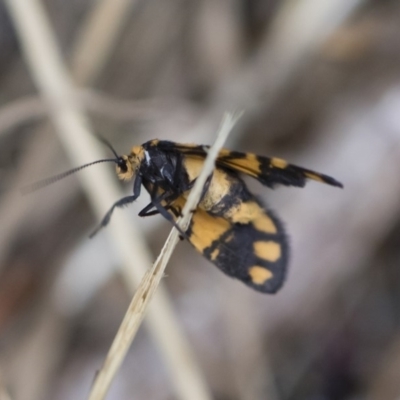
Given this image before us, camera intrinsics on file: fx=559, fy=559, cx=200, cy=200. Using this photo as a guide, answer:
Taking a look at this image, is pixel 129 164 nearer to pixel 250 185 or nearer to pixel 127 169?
pixel 127 169

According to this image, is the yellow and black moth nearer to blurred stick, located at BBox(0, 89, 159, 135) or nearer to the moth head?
the moth head

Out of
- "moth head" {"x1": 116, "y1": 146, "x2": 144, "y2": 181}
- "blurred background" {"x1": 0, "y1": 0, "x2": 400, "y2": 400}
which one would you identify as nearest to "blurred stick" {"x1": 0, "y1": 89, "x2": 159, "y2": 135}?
"blurred background" {"x1": 0, "y1": 0, "x2": 400, "y2": 400}

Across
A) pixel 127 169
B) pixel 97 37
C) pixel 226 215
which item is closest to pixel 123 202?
pixel 127 169

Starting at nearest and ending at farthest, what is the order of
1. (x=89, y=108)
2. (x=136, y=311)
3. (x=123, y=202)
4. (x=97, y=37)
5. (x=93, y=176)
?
(x=136, y=311) → (x=123, y=202) → (x=93, y=176) → (x=89, y=108) → (x=97, y=37)

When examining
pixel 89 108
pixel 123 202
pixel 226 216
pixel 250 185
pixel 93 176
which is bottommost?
pixel 226 216

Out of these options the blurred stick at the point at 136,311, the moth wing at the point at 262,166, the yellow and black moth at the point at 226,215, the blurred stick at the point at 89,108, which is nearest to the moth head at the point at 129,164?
the yellow and black moth at the point at 226,215

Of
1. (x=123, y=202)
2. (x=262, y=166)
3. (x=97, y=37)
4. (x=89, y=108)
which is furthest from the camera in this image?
(x=97, y=37)
